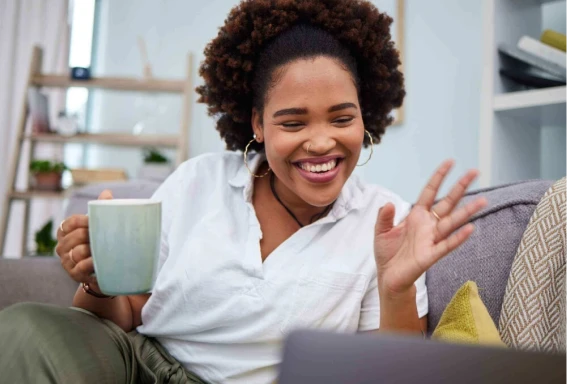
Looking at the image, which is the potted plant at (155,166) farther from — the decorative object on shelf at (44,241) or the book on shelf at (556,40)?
the book on shelf at (556,40)

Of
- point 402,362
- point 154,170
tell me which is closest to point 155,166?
point 154,170

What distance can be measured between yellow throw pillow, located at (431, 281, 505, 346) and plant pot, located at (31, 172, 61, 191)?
9.40ft

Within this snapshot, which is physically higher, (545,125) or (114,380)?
(545,125)

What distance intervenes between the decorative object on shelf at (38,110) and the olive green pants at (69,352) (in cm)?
259

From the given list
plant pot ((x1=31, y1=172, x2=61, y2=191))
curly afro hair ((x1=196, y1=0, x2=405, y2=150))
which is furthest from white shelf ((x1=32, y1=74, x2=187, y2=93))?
curly afro hair ((x1=196, y1=0, x2=405, y2=150))

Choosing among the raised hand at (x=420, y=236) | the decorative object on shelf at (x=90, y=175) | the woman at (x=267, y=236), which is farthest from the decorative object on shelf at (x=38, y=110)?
the raised hand at (x=420, y=236)

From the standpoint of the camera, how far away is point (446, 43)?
2.31 m

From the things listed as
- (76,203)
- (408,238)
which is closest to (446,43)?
(76,203)

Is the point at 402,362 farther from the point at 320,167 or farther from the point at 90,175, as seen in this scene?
the point at 90,175

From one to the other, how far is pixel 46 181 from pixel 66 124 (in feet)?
1.13

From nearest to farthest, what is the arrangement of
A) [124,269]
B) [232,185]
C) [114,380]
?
[124,269], [114,380], [232,185]

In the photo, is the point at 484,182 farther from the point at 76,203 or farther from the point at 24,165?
the point at 24,165

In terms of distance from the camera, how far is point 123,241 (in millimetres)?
865

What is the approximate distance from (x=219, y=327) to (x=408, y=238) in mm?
455
